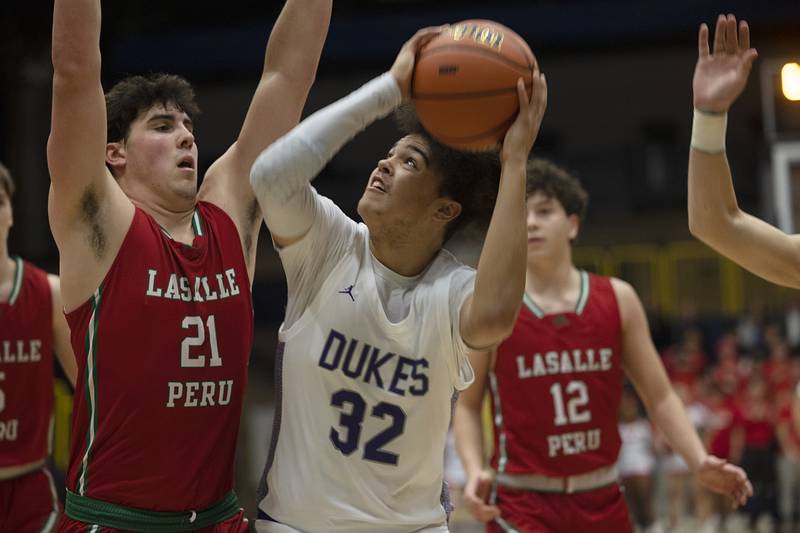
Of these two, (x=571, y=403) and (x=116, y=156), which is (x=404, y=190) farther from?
(x=571, y=403)

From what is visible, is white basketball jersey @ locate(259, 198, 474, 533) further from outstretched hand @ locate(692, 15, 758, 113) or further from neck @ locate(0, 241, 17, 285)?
neck @ locate(0, 241, 17, 285)

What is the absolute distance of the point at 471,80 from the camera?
122 inches

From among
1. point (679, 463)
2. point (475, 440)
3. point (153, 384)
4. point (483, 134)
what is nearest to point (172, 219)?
point (153, 384)

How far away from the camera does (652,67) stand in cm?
1908

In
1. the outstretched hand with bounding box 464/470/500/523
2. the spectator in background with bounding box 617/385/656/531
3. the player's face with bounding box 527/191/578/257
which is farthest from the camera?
the spectator in background with bounding box 617/385/656/531

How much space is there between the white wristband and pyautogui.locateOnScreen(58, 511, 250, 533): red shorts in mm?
1845

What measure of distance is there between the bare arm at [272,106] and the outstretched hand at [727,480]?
84.3 inches

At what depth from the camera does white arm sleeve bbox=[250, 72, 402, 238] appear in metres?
3.08

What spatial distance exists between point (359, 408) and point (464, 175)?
0.80 meters

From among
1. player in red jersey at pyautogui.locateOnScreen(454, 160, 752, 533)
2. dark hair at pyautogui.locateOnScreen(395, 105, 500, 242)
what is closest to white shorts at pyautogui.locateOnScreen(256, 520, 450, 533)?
dark hair at pyautogui.locateOnScreen(395, 105, 500, 242)

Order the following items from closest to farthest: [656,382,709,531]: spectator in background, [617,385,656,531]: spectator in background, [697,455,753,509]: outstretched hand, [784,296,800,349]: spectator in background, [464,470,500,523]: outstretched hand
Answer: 1. [697,455,753,509]: outstretched hand
2. [464,470,500,523]: outstretched hand
3. [617,385,656,531]: spectator in background
4. [656,382,709,531]: spectator in background
5. [784,296,800,349]: spectator in background

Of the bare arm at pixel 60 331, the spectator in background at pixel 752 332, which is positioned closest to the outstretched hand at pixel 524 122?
the bare arm at pixel 60 331

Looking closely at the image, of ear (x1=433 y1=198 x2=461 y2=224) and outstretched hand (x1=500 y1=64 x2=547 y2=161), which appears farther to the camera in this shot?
ear (x1=433 y1=198 x2=461 y2=224)

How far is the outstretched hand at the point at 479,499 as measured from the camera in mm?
4805
